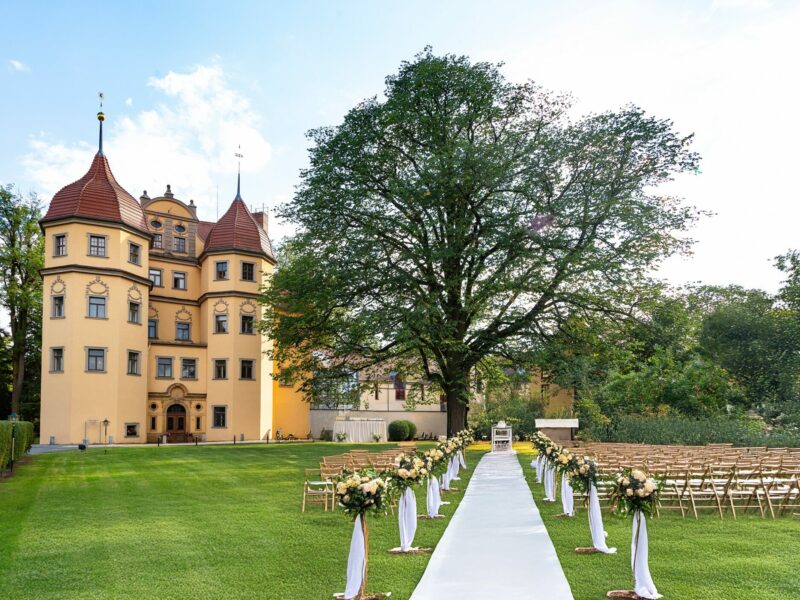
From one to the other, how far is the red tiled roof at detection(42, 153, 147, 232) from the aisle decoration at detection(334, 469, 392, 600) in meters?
34.4

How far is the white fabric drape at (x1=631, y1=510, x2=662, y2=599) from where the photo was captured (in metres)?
7.20

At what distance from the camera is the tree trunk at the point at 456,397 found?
1079 inches

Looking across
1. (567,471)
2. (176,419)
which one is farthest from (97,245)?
(567,471)

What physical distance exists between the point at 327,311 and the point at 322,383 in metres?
3.43

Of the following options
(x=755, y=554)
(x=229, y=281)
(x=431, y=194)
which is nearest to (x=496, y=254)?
(x=431, y=194)

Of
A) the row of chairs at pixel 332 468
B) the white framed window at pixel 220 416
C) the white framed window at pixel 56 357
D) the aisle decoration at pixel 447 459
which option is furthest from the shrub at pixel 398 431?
the row of chairs at pixel 332 468

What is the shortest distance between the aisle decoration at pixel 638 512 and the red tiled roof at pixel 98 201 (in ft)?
118

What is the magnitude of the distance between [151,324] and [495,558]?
3862cm

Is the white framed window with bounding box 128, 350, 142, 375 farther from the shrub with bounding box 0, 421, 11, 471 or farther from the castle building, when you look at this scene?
the shrub with bounding box 0, 421, 11, 471

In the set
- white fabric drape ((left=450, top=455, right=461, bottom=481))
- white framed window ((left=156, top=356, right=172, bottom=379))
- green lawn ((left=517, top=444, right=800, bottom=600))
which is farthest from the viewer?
white framed window ((left=156, top=356, right=172, bottom=379))

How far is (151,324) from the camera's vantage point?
43562 mm

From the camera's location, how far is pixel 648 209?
81.0 ft

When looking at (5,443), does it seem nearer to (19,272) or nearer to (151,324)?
(151,324)

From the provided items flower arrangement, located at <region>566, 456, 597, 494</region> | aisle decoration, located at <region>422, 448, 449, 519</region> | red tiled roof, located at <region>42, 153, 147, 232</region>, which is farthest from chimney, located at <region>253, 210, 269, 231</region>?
flower arrangement, located at <region>566, 456, 597, 494</region>
